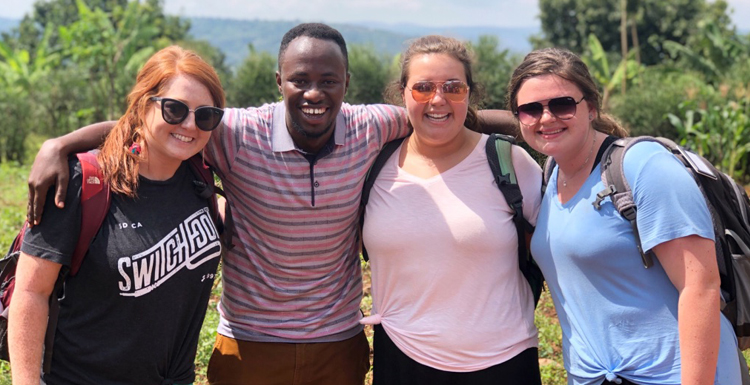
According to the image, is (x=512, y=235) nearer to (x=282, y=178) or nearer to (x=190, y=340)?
(x=282, y=178)

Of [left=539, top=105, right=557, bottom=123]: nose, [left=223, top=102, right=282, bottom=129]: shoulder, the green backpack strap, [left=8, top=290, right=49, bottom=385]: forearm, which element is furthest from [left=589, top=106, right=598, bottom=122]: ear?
[left=8, top=290, right=49, bottom=385]: forearm

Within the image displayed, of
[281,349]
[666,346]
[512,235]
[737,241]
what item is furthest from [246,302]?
[737,241]

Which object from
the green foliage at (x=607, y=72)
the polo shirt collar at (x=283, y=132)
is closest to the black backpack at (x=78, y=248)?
the polo shirt collar at (x=283, y=132)

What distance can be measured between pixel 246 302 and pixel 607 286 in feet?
4.81

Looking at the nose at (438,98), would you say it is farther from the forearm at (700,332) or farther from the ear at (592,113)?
the forearm at (700,332)

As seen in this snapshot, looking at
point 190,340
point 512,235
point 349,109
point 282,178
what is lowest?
point 190,340

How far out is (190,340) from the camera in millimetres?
2660

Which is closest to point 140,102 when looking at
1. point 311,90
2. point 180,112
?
point 180,112

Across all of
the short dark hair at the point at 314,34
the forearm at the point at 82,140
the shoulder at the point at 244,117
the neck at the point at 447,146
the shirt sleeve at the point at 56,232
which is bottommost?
the shirt sleeve at the point at 56,232

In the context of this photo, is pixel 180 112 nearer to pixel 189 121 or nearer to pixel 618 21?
pixel 189 121

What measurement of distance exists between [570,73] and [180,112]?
1431 mm

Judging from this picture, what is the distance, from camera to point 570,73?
8.43 ft

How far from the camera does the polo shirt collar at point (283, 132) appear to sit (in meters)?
2.89

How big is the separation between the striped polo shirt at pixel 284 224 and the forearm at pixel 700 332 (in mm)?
1360
